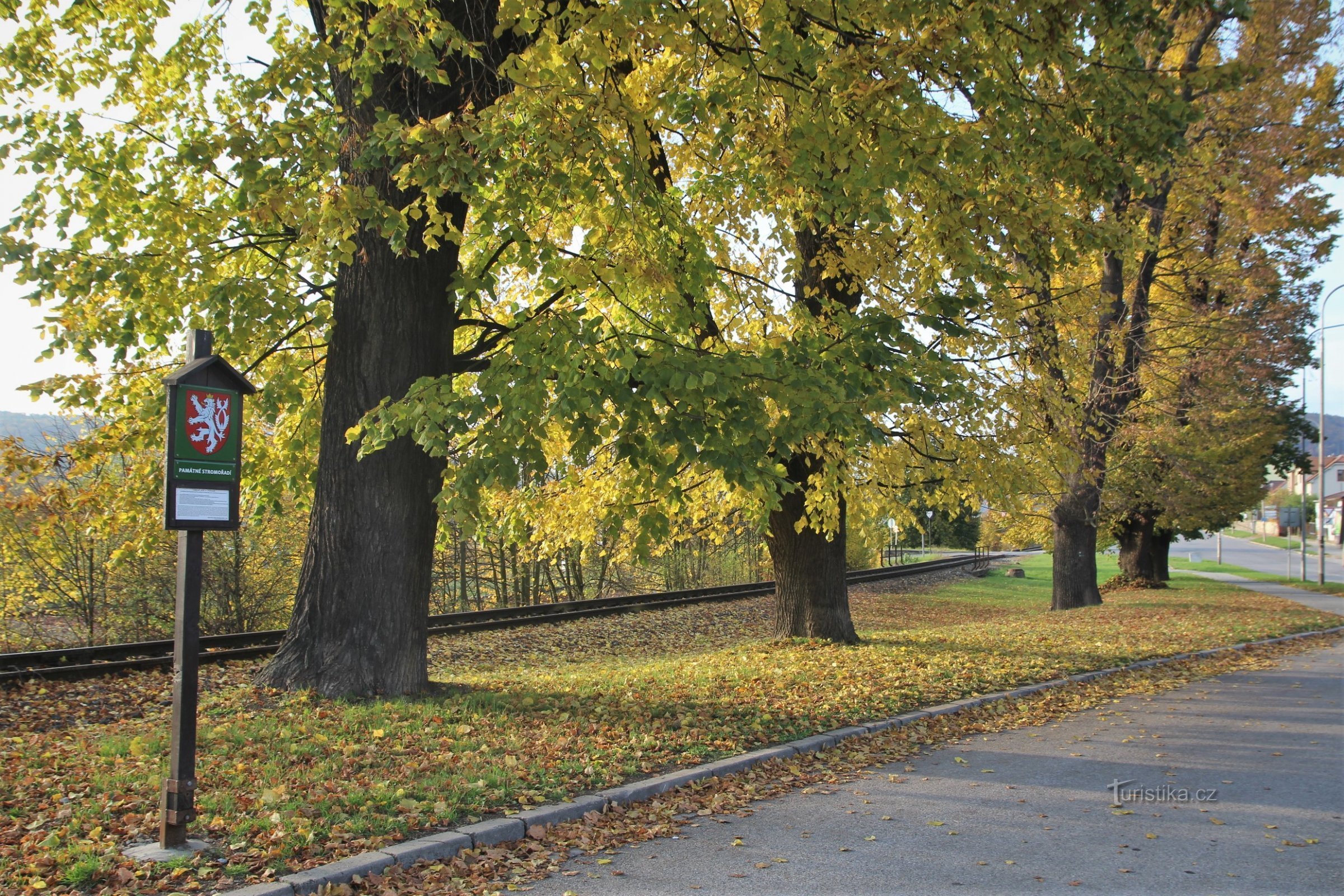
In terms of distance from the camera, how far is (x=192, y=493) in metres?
5.23

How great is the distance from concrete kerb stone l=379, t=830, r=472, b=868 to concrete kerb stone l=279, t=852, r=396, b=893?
61 millimetres

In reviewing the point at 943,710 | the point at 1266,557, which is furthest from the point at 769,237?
the point at 1266,557

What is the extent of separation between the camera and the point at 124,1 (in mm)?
9492

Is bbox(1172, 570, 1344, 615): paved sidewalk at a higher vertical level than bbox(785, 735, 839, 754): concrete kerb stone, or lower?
lower

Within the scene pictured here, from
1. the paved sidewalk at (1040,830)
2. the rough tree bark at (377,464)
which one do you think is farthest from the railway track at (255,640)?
the paved sidewalk at (1040,830)

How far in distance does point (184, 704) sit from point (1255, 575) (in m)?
50.3

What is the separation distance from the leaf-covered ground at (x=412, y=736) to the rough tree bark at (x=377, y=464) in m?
0.48

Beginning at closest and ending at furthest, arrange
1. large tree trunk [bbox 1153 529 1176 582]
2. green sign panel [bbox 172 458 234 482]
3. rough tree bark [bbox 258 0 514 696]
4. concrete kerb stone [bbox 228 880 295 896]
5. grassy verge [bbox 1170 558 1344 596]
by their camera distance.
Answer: concrete kerb stone [bbox 228 880 295 896] < green sign panel [bbox 172 458 234 482] < rough tree bark [bbox 258 0 514 696] < grassy verge [bbox 1170 558 1344 596] < large tree trunk [bbox 1153 529 1176 582]

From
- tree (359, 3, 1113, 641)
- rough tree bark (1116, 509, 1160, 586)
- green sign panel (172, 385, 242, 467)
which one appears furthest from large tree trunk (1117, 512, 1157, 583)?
green sign panel (172, 385, 242, 467)

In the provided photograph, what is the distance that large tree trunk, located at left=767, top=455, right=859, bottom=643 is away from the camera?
13805mm

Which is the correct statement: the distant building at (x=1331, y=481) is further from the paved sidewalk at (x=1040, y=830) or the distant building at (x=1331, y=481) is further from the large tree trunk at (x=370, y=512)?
the large tree trunk at (x=370, y=512)

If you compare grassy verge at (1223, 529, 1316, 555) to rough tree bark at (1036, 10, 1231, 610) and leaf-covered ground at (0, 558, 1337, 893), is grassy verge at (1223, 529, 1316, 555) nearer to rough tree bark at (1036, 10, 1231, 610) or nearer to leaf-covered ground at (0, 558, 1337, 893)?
rough tree bark at (1036, 10, 1231, 610)

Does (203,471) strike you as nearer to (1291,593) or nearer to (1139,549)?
(1139,549)

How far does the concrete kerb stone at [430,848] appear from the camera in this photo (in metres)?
4.95
